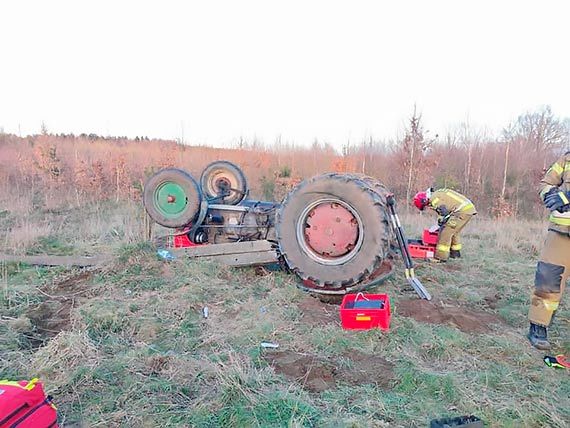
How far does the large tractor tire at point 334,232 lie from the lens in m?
4.60

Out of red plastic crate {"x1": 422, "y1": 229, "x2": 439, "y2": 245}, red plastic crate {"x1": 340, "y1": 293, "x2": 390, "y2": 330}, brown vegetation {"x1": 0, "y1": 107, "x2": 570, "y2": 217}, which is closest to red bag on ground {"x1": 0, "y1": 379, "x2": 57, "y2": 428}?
red plastic crate {"x1": 340, "y1": 293, "x2": 390, "y2": 330}

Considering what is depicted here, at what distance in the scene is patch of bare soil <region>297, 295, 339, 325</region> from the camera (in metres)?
4.22

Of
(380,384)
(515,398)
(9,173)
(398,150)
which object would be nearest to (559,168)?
(515,398)

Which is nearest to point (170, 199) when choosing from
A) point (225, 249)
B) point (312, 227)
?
point (225, 249)

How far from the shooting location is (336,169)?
16.4 meters

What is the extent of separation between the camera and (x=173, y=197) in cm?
564

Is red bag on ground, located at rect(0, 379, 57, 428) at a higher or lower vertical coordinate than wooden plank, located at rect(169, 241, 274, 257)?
lower

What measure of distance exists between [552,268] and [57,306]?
473 cm

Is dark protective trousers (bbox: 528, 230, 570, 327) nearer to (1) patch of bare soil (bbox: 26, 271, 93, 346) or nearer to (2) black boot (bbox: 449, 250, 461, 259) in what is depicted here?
(2) black boot (bbox: 449, 250, 461, 259)

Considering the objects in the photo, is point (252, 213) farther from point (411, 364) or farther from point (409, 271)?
point (411, 364)

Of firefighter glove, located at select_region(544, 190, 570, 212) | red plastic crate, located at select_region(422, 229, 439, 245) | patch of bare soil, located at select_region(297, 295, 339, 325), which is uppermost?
firefighter glove, located at select_region(544, 190, 570, 212)

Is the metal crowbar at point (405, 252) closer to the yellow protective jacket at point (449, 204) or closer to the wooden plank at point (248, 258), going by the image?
the wooden plank at point (248, 258)

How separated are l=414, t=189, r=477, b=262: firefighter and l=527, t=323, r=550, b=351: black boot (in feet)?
9.26

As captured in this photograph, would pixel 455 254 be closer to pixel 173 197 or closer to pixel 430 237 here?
pixel 430 237
